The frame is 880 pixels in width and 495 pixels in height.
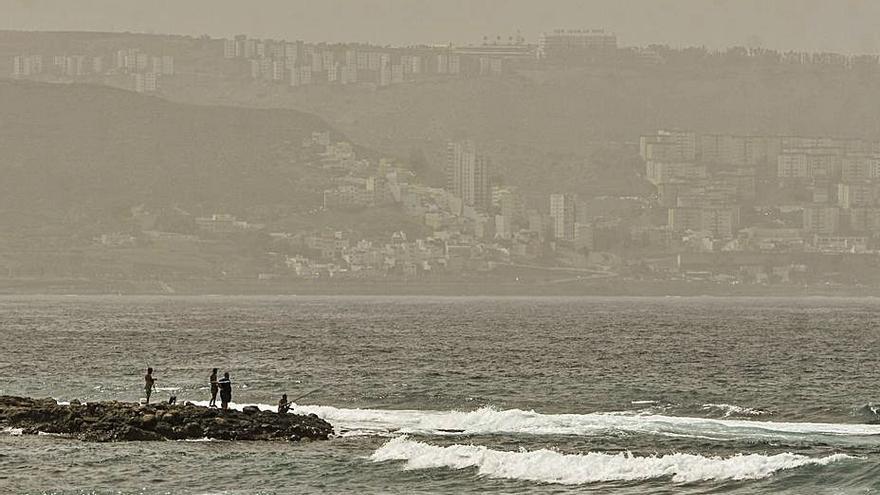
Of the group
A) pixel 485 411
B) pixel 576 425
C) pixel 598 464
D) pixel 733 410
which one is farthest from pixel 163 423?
pixel 733 410

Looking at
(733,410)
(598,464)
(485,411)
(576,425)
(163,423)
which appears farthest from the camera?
(733,410)

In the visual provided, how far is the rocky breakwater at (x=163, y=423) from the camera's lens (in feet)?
199

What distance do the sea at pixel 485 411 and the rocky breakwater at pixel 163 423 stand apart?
1.07 m

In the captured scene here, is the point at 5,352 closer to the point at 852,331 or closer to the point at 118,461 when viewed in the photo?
the point at 118,461

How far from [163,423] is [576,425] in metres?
16.9

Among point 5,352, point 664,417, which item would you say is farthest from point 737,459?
point 5,352

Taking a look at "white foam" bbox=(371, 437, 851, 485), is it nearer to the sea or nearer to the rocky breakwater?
the sea

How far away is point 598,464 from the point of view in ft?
171

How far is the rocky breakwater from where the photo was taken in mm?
60781

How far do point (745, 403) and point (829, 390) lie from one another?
8748mm

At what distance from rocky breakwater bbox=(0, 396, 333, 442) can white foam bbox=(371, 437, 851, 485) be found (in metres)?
7.25

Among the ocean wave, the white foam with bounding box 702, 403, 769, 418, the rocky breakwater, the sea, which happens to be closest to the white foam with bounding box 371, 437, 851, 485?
the sea

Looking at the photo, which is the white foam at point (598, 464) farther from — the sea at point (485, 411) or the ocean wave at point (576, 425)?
the ocean wave at point (576, 425)

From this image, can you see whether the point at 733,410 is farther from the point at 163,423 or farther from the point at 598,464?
the point at 163,423
